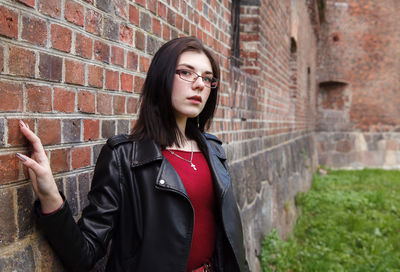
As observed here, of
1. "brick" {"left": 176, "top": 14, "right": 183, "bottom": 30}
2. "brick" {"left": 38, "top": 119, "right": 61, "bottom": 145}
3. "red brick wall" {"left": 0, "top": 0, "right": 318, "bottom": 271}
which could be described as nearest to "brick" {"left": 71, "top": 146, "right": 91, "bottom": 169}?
"red brick wall" {"left": 0, "top": 0, "right": 318, "bottom": 271}

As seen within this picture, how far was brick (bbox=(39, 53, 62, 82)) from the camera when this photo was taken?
1220 mm

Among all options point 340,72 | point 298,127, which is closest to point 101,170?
point 298,127

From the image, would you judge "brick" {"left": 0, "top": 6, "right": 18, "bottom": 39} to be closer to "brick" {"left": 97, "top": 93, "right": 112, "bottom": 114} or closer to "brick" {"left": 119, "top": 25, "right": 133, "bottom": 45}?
"brick" {"left": 97, "top": 93, "right": 112, "bottom": 114}

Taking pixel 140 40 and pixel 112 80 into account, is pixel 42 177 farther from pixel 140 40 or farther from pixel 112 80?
pixel 140 40

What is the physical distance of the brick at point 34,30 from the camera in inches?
45.3

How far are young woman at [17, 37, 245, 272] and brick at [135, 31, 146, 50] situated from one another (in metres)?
0.38

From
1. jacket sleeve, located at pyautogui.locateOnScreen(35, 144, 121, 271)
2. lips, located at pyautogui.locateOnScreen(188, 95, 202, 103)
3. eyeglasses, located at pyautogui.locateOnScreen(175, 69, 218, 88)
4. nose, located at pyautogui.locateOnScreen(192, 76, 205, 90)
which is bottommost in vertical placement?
jacket sleeve, located at pyautogui.locateOnScreen(35, 144, 121, 271)

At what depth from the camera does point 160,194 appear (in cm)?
133

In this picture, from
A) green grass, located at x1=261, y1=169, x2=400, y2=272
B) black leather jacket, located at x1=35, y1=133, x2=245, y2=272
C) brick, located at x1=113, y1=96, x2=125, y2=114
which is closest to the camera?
black leather jacket, located at x1=35, y1=133, x2=245, y2=272

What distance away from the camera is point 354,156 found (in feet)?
41.8

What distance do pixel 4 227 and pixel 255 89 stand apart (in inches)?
133

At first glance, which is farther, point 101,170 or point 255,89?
point 255,89

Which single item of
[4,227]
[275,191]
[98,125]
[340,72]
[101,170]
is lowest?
[275,191]

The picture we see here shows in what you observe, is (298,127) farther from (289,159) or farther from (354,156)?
(354,156)
